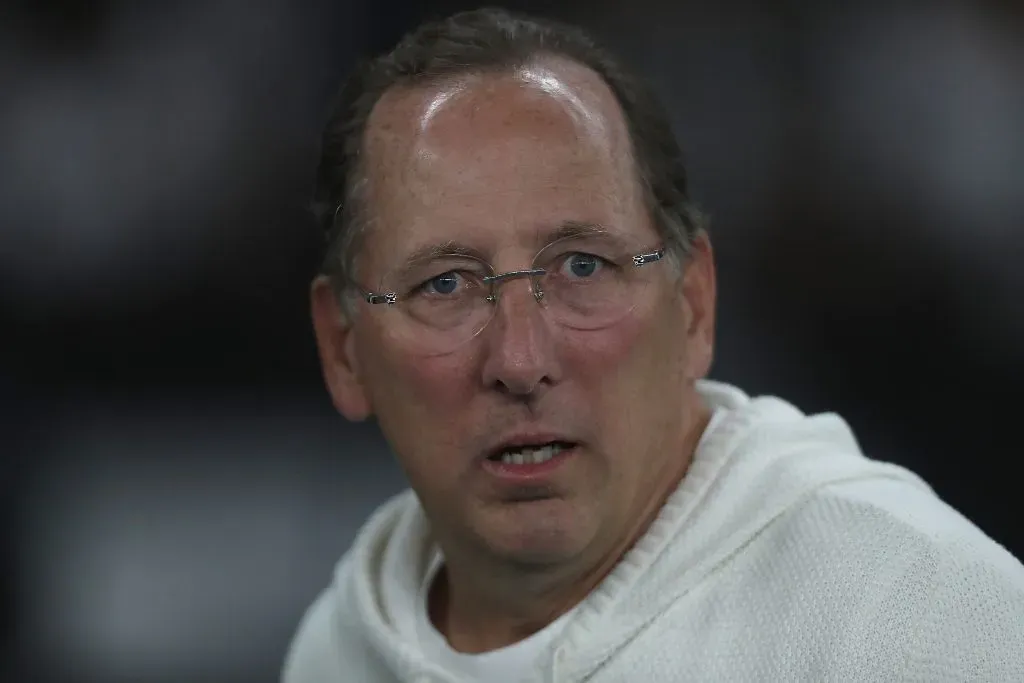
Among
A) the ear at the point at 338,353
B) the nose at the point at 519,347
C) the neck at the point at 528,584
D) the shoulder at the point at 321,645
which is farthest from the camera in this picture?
the shoulder at the point at 321,645

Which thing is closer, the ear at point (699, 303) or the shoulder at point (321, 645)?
the ear at point (699, 303)

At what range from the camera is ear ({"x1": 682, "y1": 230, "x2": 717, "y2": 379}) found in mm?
1553

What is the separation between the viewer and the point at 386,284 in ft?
4.85

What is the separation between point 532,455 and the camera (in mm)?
1379

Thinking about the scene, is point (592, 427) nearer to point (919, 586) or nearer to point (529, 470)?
point (529, 470)

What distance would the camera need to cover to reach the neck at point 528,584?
147 cm

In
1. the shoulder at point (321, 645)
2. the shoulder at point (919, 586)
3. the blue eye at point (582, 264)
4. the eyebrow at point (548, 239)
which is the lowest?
the shoulder at point (321, 645)

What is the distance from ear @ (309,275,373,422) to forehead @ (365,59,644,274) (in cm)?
17

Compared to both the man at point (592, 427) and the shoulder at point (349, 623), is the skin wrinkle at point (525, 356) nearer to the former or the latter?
the man at point (592, 427)

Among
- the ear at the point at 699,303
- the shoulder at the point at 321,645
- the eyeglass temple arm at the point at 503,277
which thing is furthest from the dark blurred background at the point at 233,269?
the eyeglass temple arm at the point at 503,277

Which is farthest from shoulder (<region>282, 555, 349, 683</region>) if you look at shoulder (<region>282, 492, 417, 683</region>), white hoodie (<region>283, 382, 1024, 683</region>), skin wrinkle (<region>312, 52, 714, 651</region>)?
skin wrinkle (<region>312, 52, 714, 651</region>)

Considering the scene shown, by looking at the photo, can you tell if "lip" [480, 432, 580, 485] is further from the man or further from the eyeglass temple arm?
the eyeglass temple arm

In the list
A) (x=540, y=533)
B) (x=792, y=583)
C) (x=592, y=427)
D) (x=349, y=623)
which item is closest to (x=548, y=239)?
(x=592, y=427)

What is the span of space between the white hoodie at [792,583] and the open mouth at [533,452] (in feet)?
0.52
